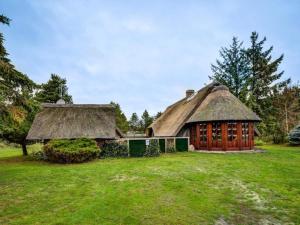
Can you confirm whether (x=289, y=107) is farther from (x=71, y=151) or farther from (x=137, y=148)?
(x=71, y=151)

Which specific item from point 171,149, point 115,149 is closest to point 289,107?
point 171,149

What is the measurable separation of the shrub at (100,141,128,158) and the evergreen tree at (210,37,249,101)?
98.3 feet

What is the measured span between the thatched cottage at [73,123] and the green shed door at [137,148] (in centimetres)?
195

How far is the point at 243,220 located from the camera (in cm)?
864

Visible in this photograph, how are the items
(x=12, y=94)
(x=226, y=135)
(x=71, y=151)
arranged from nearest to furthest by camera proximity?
(x=12, y=94)
(x=71, y=151)
(x=226, y=135)

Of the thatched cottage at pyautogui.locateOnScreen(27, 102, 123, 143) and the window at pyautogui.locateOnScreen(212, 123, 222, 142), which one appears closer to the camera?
the thatched cottage at pyautogui.locateOnScreen(27, 102, 123, 143)

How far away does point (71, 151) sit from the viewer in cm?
2006

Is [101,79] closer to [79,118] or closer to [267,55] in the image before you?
[79,118]

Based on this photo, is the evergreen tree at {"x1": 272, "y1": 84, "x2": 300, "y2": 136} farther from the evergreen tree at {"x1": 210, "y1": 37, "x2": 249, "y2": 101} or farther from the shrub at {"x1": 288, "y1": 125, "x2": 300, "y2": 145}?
the evergreen tree at {"x1": 210, "y1": 37, "x2": 249, "y2": 101}

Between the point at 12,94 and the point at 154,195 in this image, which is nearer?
the point at 154,195

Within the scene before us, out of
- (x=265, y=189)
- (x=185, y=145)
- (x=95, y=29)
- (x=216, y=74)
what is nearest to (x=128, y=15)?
(x=95, y=29)

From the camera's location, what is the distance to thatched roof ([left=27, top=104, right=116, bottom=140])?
2397cm

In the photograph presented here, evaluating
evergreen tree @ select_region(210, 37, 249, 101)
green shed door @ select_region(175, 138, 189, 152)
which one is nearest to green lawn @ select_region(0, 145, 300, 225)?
green shed door @ select_region(175, 138, 189, 152)

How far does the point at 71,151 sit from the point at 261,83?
1452 inches
